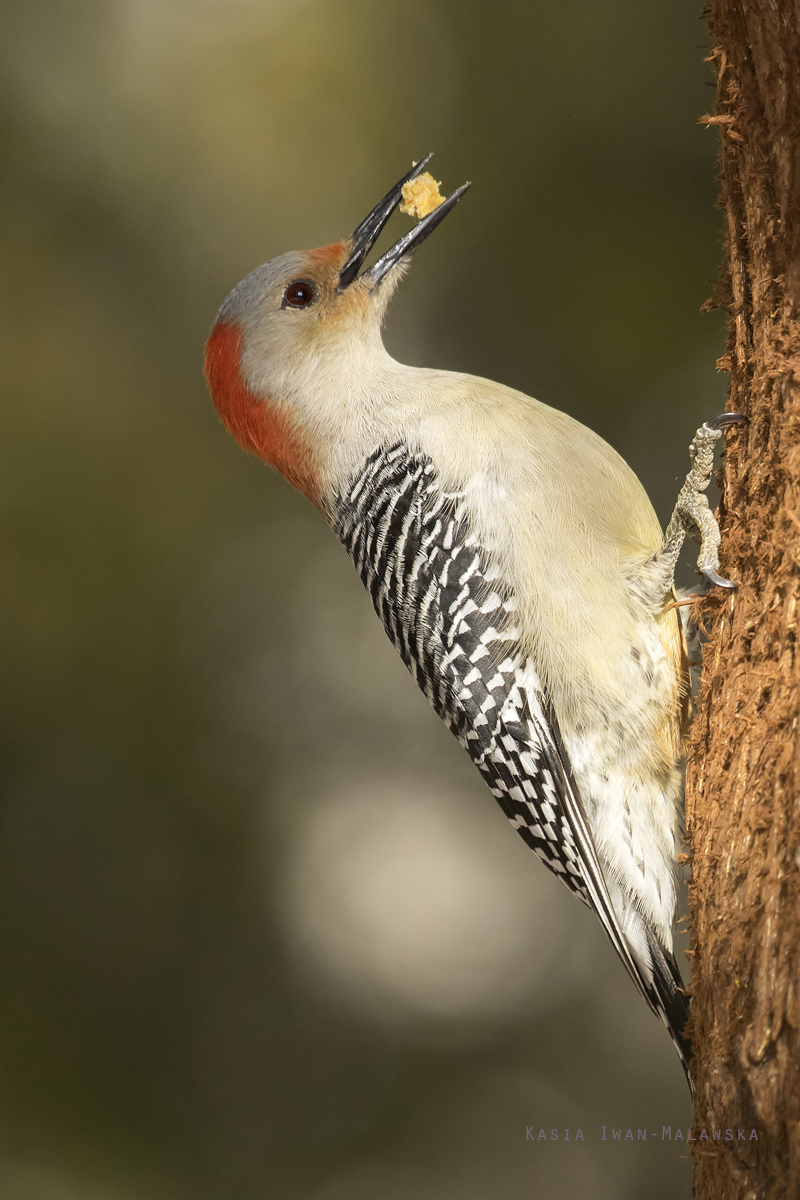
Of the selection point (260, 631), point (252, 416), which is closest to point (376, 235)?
point (252, 416)

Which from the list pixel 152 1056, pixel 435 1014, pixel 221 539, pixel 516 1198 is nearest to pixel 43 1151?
pixel 152 1056

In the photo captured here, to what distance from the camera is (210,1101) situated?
4.26m

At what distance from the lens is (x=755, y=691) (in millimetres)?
1436

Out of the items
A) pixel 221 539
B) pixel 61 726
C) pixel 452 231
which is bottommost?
pixel 61 726

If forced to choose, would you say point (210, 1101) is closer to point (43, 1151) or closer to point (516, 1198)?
point (43, 1151)

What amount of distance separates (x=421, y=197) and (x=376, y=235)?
182mm

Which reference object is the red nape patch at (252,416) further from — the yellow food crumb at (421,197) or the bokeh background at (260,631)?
the bokeh background at (260,631)

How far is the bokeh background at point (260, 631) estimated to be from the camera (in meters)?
4.17

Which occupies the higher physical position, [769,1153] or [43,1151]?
[769,1153]

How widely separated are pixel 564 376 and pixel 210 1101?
155 inches

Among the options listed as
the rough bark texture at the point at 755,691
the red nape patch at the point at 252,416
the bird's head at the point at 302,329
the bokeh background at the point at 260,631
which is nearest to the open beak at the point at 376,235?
the bird's head at the point at 302,329

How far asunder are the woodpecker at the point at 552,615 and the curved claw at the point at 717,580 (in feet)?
0.30

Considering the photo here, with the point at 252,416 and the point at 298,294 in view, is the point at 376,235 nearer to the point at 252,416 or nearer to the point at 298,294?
the point at 298,294

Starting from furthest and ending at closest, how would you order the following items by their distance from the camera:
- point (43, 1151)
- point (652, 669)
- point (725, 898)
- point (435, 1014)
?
point (435, 1014)
point (43, 1151)
point (652, 669)
point (725, 898)
